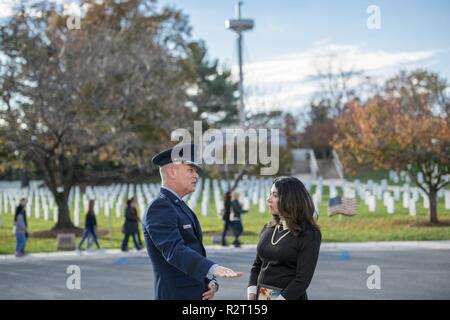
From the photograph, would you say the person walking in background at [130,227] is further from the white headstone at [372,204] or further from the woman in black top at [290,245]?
the woman in black top at [290,245]

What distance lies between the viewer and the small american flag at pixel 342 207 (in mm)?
23078

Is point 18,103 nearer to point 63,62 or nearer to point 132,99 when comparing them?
point 63,62

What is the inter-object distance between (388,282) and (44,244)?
1154 cm

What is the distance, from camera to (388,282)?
11.2 m

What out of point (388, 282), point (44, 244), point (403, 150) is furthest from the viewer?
point (403, 150)

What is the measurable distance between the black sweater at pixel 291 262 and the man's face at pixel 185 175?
0.71 metres

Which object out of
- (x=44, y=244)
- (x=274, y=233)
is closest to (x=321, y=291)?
(x=274, y=233)

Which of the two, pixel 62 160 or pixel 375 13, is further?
pixel 62 160

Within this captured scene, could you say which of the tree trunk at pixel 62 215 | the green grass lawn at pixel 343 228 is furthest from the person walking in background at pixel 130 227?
the tree trunk at pixel 62 215

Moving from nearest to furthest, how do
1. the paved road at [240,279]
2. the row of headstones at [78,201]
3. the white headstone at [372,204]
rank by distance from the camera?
the paved road at [240,279] → the white headstone at [372,204] → the row of headstones at [78,201]

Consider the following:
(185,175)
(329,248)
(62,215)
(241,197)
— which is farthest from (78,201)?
(185,175)

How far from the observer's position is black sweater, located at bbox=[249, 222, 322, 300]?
163 inches

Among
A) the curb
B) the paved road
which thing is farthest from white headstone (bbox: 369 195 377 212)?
the paved road
